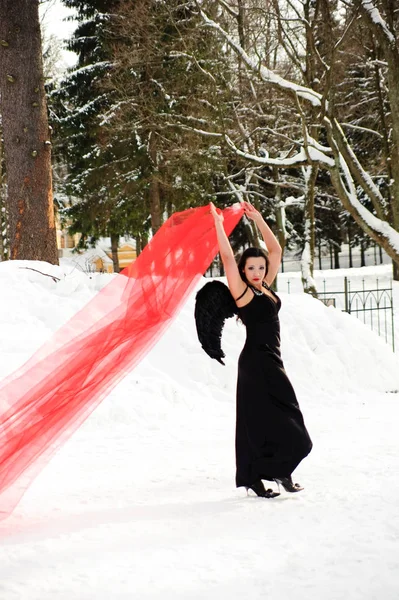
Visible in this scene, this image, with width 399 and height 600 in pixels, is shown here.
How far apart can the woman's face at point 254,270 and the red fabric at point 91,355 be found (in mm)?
347

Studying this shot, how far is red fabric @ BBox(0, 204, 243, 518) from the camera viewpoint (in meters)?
4.57

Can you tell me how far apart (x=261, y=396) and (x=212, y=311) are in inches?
30.0

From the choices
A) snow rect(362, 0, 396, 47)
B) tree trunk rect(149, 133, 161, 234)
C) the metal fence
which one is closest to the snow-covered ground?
the metal fence

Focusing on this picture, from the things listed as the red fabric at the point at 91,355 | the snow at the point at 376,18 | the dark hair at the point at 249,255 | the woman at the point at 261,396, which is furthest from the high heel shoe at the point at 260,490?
the snow at the point at 376,18

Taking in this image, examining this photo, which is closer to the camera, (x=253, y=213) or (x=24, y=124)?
(x=253, y=213)

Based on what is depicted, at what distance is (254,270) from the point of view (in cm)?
537

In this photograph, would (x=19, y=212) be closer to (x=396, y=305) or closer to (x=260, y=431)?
(x=260, y=431)

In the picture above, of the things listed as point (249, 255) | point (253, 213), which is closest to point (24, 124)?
point (253, 213)

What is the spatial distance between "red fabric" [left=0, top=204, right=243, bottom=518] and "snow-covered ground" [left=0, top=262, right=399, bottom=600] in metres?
0.52

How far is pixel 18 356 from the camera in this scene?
28.2ft

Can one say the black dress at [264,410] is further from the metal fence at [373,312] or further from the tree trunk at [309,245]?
the tree trunk at [309,245]

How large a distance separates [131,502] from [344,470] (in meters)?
1.92

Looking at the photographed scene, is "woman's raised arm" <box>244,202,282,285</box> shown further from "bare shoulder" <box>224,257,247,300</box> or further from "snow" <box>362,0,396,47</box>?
"snow" <box>362,0,396,47</box>

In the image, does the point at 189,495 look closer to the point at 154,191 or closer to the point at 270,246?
the point at 270,246
